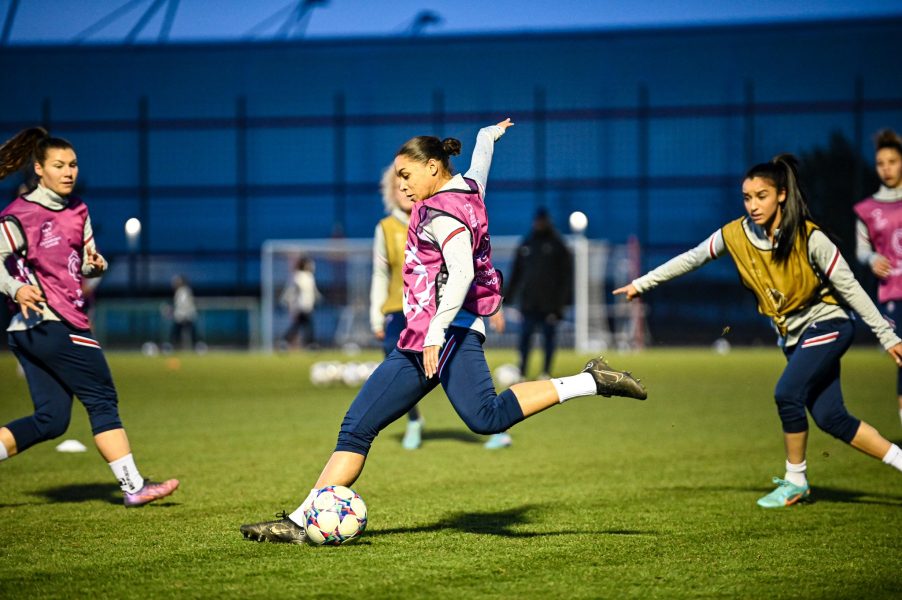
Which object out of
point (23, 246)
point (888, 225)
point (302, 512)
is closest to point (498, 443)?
point (888, 225)

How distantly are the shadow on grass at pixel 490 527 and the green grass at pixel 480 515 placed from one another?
16 millimetres

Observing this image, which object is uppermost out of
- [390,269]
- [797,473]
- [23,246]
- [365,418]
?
[23,246]

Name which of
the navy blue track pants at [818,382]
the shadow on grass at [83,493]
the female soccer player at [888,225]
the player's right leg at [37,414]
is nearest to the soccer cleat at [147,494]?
the shadow on grass at [83,493]

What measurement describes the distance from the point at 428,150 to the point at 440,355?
958mm

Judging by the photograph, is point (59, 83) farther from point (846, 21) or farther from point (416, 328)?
point (416, 328)

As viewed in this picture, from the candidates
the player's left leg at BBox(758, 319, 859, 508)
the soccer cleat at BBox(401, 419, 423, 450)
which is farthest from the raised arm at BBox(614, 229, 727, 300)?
the soccer cleat at BBox(401, 419, 423, 450)

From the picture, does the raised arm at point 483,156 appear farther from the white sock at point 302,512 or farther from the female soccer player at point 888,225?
the female soccer player at point 888,225

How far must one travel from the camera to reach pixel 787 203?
6.38 metres

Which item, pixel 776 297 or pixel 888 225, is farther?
pixel 888 225

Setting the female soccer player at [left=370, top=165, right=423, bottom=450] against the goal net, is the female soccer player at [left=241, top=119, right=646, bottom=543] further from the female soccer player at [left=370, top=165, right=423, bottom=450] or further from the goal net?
the goal net

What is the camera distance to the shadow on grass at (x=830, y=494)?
6.86m

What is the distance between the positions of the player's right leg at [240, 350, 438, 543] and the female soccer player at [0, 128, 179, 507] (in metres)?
1.39

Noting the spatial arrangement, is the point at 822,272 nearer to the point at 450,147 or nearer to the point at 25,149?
the point at 450,147

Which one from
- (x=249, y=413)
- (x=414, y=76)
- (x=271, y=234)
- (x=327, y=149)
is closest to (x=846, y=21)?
(x=414, y=76)
